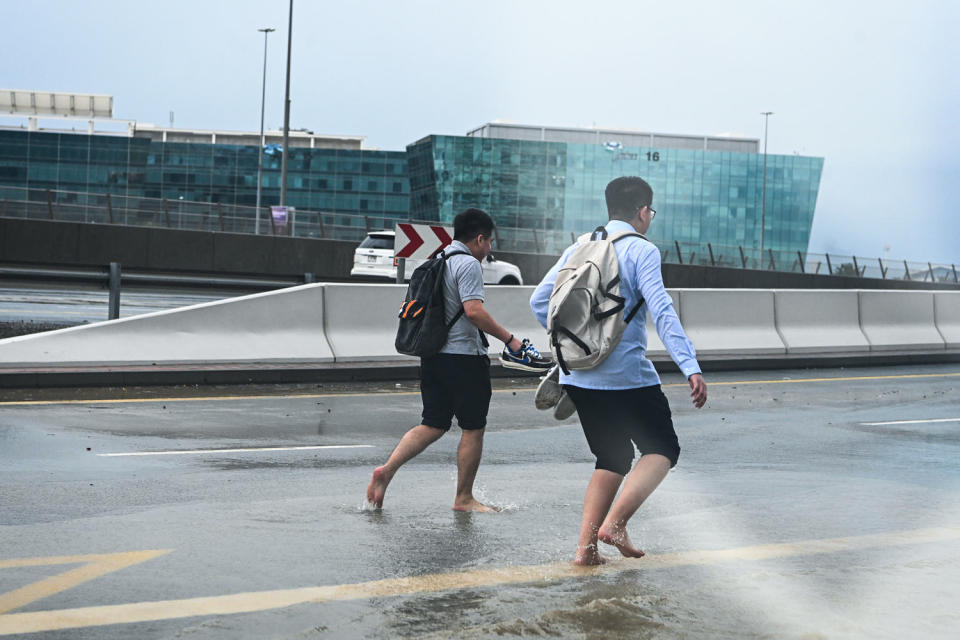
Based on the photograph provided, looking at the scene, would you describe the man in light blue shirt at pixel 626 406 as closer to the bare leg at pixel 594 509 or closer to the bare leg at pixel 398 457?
the bare leg at pixel 594 509

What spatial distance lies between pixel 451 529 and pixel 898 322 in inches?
616

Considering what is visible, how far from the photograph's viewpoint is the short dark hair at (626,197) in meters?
5.54

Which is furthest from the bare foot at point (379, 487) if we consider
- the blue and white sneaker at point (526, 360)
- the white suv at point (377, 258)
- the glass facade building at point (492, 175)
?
the glass facade building at point (492, 175)

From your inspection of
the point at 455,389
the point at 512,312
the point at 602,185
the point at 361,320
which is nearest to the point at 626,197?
the point at 455,389

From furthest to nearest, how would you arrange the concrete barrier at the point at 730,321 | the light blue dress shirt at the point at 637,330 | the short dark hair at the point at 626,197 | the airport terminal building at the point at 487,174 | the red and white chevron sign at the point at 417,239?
the airport terminal building at the point at 487,174, the concrete barrier at the point at 730,321, the red and white chevron sign at the point at 417,239, the short dark hair at the point at 626,197, the light blue dress shirt at the point at 637,330

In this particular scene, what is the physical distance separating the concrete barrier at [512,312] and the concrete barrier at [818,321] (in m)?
4.45

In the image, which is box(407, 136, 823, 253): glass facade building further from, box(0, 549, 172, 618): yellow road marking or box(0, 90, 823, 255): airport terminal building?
box(0, 549, 172, 618): yellow road marking

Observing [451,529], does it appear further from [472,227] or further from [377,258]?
[377,258]

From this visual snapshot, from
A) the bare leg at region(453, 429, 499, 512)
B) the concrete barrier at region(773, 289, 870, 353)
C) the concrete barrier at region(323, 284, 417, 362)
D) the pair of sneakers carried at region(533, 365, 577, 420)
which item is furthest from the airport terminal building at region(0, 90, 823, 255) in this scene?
the pair of sneakers carried at region(533, 365, 577, 420)

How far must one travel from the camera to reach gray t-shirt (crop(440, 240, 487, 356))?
265 inches

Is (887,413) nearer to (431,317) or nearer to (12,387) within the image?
(431,317)

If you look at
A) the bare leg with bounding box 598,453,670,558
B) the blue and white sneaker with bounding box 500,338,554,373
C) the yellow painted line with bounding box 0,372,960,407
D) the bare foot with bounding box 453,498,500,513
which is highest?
the blue and white sneaker with bounding box 500,338,554,373

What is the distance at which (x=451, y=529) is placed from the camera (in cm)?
637

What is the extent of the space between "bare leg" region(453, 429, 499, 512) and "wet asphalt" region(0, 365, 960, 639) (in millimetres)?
179
